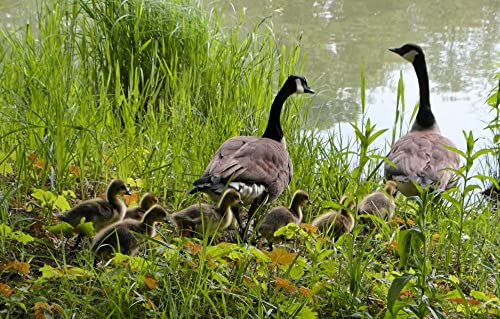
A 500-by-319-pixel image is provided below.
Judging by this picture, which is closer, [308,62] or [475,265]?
[475,265]

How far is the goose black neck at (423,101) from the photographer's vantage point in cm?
644

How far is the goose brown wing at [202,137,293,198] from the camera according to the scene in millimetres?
4773

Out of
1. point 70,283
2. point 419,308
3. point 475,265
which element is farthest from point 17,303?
point 475,265

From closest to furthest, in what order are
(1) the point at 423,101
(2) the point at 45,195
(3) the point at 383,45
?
→ (2) the point at 45,195
(1) the point at 423,101
(3) the point at 383,45

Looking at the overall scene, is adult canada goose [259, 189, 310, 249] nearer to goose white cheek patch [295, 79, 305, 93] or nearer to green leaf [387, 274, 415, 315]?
goose white cheek patch [295, 79, 305, 93]

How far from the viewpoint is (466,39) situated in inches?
451

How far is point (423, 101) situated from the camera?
21.8 feet

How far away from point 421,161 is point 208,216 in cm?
175

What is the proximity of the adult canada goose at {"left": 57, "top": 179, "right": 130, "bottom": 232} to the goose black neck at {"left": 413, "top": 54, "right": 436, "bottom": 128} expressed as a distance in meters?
2.97

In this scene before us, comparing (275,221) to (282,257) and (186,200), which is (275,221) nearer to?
(186,200)

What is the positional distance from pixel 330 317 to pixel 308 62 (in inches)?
268

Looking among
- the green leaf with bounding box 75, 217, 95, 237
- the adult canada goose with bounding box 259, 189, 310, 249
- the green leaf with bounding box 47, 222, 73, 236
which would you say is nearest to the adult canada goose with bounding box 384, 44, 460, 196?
the adult canada goose with bounding box 259, 189, 310, 249

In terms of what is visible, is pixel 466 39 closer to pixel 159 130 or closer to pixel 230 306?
pixel 159 130

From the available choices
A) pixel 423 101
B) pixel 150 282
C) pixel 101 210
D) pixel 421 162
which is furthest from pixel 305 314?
pixel 423 101
